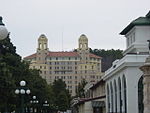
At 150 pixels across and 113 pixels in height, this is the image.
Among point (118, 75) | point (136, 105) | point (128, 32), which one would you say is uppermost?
point (128, 32)

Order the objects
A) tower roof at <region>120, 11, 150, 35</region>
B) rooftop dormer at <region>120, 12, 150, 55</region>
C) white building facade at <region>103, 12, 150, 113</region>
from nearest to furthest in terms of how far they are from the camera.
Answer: white building facade at <region>103, 12, 150, 113</region>, rooftop dormer at <region>120, 12, 150, 55</region>, tower roof at <region>120, 11, 150, 35</region>

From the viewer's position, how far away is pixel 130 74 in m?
56.8

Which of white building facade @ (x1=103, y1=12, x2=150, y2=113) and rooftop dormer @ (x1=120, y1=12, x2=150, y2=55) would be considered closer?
white building facade @ (x1=103, y1=12, x2=150, y2=113)

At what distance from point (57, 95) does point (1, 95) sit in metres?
115

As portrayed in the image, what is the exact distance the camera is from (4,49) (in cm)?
6359

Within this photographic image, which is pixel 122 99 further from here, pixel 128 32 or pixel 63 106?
pixel 63 106

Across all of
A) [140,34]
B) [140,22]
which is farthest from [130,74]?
[140,22]

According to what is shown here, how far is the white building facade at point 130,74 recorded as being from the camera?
5619 cm

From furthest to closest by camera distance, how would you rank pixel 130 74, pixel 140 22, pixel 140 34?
pixel 140 34 < pixel 140 22 < pixel 130 74

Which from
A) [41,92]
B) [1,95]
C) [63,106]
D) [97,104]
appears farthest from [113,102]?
[63,106]

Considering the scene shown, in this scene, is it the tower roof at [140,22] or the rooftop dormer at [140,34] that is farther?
the tower roof at [140,22]

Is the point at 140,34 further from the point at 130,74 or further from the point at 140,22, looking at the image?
the point at 130,74

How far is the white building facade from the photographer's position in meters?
56.2

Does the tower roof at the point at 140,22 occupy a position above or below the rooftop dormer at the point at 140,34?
above
